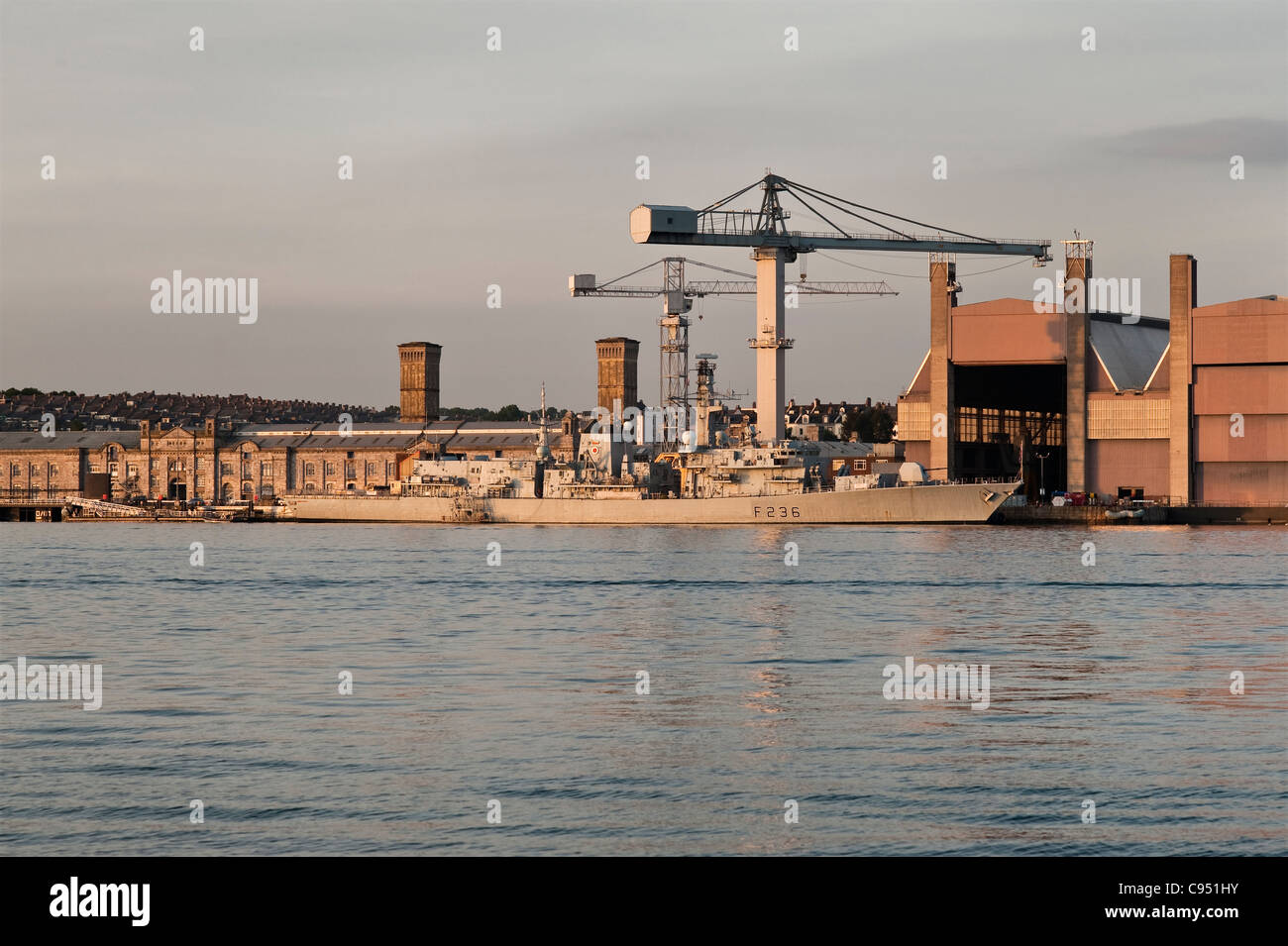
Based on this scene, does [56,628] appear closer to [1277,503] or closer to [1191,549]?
[1191,549]

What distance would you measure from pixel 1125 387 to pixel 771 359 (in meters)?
24.2

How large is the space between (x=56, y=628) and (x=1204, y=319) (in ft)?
260

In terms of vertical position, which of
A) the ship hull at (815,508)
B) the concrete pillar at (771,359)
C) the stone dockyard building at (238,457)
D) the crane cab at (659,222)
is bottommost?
the ship hull at (815,508)

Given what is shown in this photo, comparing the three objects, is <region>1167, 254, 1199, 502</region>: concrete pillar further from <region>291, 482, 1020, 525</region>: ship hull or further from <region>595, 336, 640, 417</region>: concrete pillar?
<region>595, 336, 640, 417</region>: concrete pillar

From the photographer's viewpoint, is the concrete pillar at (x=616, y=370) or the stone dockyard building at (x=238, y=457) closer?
the stone dockyard building at (x=238, y=457)

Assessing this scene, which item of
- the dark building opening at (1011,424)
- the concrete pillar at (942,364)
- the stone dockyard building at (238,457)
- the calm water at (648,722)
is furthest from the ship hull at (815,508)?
the calm water at (648,722)

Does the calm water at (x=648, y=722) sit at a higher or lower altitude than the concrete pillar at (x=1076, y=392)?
lower

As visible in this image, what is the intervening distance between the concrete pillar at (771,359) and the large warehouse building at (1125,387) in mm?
8992

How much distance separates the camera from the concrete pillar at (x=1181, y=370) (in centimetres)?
9575

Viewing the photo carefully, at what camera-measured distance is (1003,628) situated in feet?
108

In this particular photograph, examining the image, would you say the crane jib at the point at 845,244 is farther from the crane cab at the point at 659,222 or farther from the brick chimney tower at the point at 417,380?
the brick chimney tower at the point at 417,380

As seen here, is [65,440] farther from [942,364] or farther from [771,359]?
[942,364]

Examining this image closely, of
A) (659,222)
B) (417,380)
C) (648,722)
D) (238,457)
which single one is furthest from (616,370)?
(648,722)
